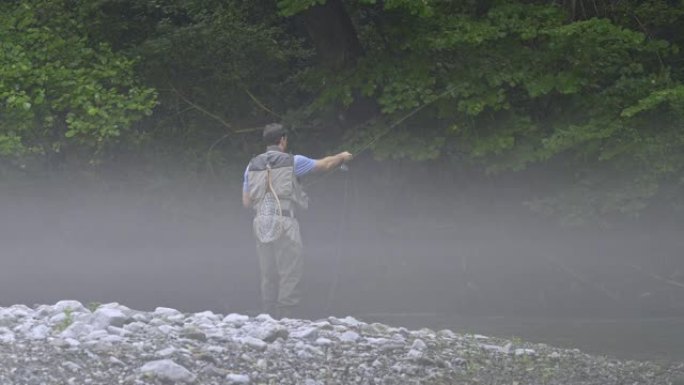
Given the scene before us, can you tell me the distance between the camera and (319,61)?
17938 millimetres

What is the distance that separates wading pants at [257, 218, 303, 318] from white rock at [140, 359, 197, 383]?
330cm

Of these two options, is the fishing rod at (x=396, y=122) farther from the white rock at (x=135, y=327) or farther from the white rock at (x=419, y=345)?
the white rock at (x=135, y=327)

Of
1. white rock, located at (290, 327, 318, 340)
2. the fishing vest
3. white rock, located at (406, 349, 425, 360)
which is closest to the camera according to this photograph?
white rock, located at (406, 349, 425, 360)

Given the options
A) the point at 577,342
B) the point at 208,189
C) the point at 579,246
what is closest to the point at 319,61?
the point at 208,189

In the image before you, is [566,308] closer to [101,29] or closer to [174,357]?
[101,29]

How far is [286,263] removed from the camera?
1205 centimetres

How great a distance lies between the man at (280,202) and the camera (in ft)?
38.7

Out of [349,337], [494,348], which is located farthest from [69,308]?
[494,348]

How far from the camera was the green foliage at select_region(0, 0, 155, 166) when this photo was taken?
15.9 meters

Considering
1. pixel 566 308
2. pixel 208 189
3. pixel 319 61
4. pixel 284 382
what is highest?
pixel 319 61

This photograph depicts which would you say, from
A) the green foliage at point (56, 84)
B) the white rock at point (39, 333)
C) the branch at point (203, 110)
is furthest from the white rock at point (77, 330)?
the branch at point (203, 110)

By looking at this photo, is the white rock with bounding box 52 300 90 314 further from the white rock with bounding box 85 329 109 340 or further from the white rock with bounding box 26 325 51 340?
the white rock with bounding box 85 329 109 340

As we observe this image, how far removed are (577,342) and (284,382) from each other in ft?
16.0

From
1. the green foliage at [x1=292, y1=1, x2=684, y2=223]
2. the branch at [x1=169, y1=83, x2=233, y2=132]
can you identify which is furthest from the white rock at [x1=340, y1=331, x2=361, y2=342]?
the branch at [x1=169, y1=83, x2=233, y2=132]
